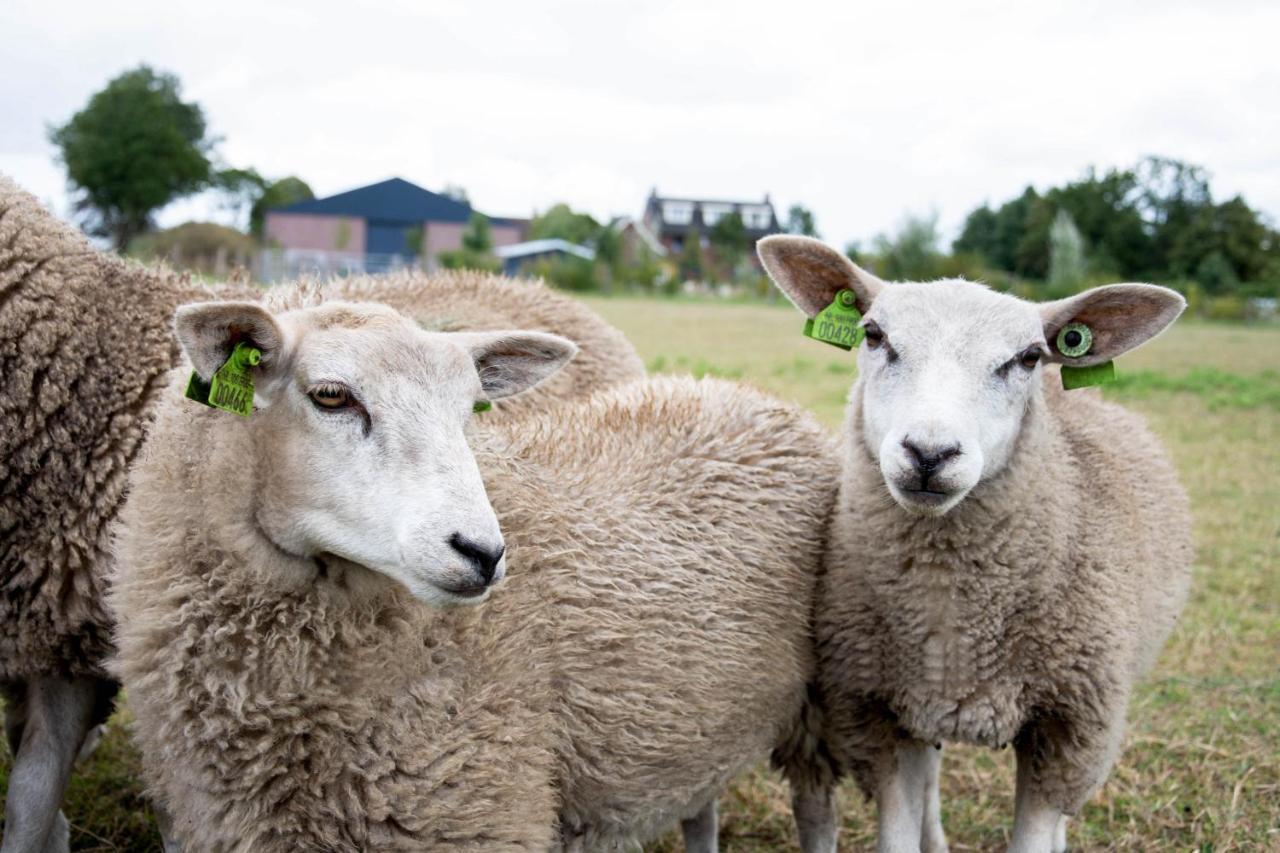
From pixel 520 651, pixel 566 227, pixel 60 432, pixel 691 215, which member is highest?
pixel 691 215

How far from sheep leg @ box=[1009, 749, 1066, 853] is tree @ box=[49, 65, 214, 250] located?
5775cm

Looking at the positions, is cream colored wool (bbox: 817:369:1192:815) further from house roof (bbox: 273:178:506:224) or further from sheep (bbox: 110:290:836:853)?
house roof (bbox: 273:178:506:224)

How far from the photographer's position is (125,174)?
187ft

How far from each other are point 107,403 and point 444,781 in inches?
64.9

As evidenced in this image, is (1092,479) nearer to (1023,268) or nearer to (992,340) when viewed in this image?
(992,340)

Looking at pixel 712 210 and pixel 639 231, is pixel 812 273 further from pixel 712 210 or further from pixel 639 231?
pixel 712 210

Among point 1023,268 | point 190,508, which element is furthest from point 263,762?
point 1023,268

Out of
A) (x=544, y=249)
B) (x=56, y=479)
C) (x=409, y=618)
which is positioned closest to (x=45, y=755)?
(x=56, y=479)

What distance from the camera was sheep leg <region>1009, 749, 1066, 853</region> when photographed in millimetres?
3252

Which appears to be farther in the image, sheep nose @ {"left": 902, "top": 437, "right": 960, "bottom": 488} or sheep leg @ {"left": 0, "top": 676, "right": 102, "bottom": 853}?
sheep leg @ {"left": 0, "top": 676, "right": 102, "bottom": 853}

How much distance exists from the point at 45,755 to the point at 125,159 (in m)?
60.1

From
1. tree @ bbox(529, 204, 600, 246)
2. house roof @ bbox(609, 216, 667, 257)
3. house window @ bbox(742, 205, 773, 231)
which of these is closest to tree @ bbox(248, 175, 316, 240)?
tree @ bbox(529, 204, 600, 246)

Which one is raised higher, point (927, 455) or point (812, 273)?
point (812, 273)

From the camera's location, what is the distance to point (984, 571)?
320 centimetres
